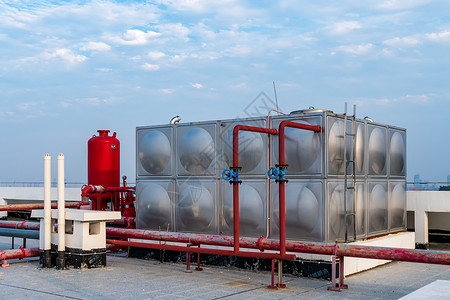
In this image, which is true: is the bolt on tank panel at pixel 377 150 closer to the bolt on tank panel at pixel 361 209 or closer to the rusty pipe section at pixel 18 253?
the bolt on tank panel at pixel 361 209

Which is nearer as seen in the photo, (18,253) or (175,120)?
(18,253)

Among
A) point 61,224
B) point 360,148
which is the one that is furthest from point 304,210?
point 61,224

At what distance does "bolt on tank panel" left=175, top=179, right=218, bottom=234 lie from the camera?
13.9 meters

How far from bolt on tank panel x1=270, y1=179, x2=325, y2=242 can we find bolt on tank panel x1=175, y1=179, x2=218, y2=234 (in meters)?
1.89

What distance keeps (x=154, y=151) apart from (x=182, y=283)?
490 centimetres

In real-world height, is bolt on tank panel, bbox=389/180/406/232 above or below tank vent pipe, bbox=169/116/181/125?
below

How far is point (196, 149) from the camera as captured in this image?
14.2 meters

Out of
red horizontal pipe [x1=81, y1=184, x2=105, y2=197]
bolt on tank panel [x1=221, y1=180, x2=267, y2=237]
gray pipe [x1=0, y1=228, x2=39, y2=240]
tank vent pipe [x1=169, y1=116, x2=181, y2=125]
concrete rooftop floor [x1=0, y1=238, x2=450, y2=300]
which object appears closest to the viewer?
concrete rooftop floor [x1=0, y1=238, x2=450, y2=300]

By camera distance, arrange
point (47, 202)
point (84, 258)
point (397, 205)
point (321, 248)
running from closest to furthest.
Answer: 1. point (321, 248)
2. point (84, 258)
3. point (47, 202)
4. point (397, 205)

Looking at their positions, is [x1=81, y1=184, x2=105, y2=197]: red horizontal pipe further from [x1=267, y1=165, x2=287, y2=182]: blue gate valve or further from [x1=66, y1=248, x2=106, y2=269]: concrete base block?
[x1=267, y1=165, x2=287, y2=182]: blue gate valve

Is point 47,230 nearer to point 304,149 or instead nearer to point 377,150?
point 304,149

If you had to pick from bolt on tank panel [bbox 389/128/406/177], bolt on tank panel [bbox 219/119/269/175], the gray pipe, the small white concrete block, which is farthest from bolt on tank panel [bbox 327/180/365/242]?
the gray pipe

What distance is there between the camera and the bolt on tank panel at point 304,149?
12305 mm

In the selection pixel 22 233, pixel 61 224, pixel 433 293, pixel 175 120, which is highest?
pixel 175 120
